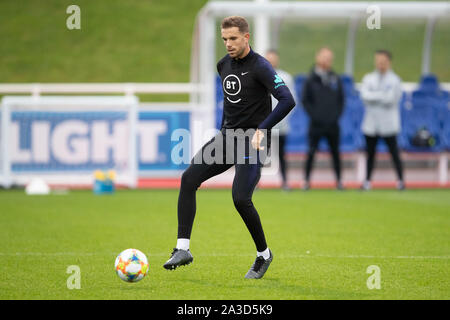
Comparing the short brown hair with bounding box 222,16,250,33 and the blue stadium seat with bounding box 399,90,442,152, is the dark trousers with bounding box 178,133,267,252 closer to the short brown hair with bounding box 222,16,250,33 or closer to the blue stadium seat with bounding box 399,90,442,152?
the short brown hair with bounding box 222,16,250,33

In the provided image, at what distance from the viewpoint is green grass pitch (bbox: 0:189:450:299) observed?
6.32 metres

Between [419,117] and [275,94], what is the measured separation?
12.0 m

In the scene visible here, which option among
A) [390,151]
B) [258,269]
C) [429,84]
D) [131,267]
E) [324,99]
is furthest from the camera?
[429,84]

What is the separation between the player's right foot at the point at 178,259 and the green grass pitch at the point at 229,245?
4.7 inches

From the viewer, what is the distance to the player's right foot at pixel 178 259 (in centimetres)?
683

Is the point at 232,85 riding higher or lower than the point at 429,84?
higher

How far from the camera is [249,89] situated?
698 centimetres

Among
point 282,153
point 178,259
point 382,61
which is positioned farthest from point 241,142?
point 382,61

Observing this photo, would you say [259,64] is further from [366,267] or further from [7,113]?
[7,113]

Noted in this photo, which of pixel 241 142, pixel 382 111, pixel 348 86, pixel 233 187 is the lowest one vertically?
pixel 382 111

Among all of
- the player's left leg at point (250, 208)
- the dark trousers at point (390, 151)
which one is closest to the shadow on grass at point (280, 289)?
the player's left leg at point (250, 208)

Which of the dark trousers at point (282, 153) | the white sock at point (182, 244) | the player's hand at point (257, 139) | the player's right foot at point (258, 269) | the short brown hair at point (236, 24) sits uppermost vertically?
the short brown hair at point (236, 24)

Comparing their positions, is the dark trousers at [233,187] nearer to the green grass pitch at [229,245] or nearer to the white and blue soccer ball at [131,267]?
the green grass pitch at [229,245]

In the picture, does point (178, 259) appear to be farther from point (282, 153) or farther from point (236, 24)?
point (282, 153)
